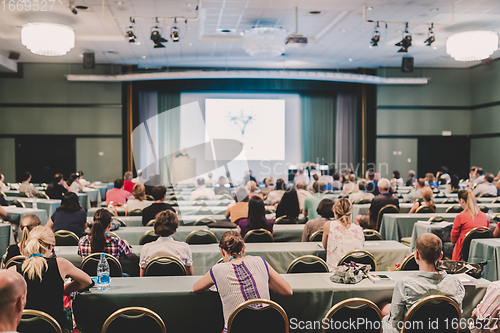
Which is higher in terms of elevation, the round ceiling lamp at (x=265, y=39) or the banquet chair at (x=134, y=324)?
the round ceiling lamp at (x=265, y=39)

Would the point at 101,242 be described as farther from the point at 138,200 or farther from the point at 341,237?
the point at 138,200

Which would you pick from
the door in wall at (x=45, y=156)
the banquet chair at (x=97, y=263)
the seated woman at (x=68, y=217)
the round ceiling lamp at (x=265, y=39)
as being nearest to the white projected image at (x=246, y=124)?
the door in wall at (x=45, y=156)

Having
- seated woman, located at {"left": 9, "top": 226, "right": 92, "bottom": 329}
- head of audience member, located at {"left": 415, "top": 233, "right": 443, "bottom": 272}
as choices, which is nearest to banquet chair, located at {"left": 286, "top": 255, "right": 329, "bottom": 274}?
head of audience member, located at {"left": 415, "top": 233, "right": 443, "bottom": 272}

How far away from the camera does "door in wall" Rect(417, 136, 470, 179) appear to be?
16.6 metres

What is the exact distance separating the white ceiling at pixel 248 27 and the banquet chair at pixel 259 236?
6.15 m

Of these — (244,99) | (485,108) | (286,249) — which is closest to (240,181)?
(244,99)

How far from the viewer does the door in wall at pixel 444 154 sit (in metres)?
16.6

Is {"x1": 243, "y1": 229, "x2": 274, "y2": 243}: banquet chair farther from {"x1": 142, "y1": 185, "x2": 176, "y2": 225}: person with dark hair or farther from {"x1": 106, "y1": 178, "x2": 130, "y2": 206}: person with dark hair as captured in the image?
{"x1": 106, "y1": 178, "x2": 130, "y2": 206}: person with dark hair

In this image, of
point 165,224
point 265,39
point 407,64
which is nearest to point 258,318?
point 165,224

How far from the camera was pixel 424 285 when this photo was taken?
265 centimetres

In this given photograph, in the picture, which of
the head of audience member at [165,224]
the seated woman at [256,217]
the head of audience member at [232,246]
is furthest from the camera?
the seated woman at [256,217]

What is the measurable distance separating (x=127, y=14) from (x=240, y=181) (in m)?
8.46

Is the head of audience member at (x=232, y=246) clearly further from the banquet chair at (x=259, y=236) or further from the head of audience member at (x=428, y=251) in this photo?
the banquet chair at (x=259, y=236)

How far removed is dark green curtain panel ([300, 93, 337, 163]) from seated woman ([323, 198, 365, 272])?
522 inches
